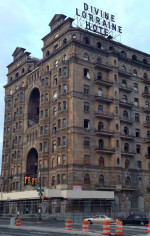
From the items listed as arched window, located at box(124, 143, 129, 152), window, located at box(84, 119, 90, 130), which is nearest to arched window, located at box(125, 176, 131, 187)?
arched window, located at box(124, 143, 129, 152)

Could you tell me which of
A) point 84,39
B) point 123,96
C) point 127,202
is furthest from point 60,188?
point 84,39

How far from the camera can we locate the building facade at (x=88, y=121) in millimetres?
60531

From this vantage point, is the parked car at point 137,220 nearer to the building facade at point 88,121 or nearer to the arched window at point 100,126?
the building facade at point 88,121

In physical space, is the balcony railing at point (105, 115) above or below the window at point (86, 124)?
above

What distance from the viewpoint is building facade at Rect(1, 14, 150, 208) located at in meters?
60.5

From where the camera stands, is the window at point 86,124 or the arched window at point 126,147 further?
the arched window at point 126,147

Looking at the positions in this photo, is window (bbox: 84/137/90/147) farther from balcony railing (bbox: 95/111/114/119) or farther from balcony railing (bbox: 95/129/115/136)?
balcony railing (bbox: 95/111/114/119)

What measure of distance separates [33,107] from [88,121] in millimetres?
21940

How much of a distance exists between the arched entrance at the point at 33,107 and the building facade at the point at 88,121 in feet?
1.18

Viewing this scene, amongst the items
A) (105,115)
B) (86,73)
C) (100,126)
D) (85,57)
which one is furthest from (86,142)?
(85,57)

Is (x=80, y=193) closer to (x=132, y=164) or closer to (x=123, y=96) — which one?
(x=132, y=164)

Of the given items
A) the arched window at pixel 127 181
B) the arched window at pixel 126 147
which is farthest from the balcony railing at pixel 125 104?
the arched window at pixel 127 181

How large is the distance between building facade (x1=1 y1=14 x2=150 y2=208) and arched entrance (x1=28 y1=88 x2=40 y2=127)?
360 millimetres

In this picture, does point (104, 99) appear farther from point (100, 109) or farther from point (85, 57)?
point (85, 57)
